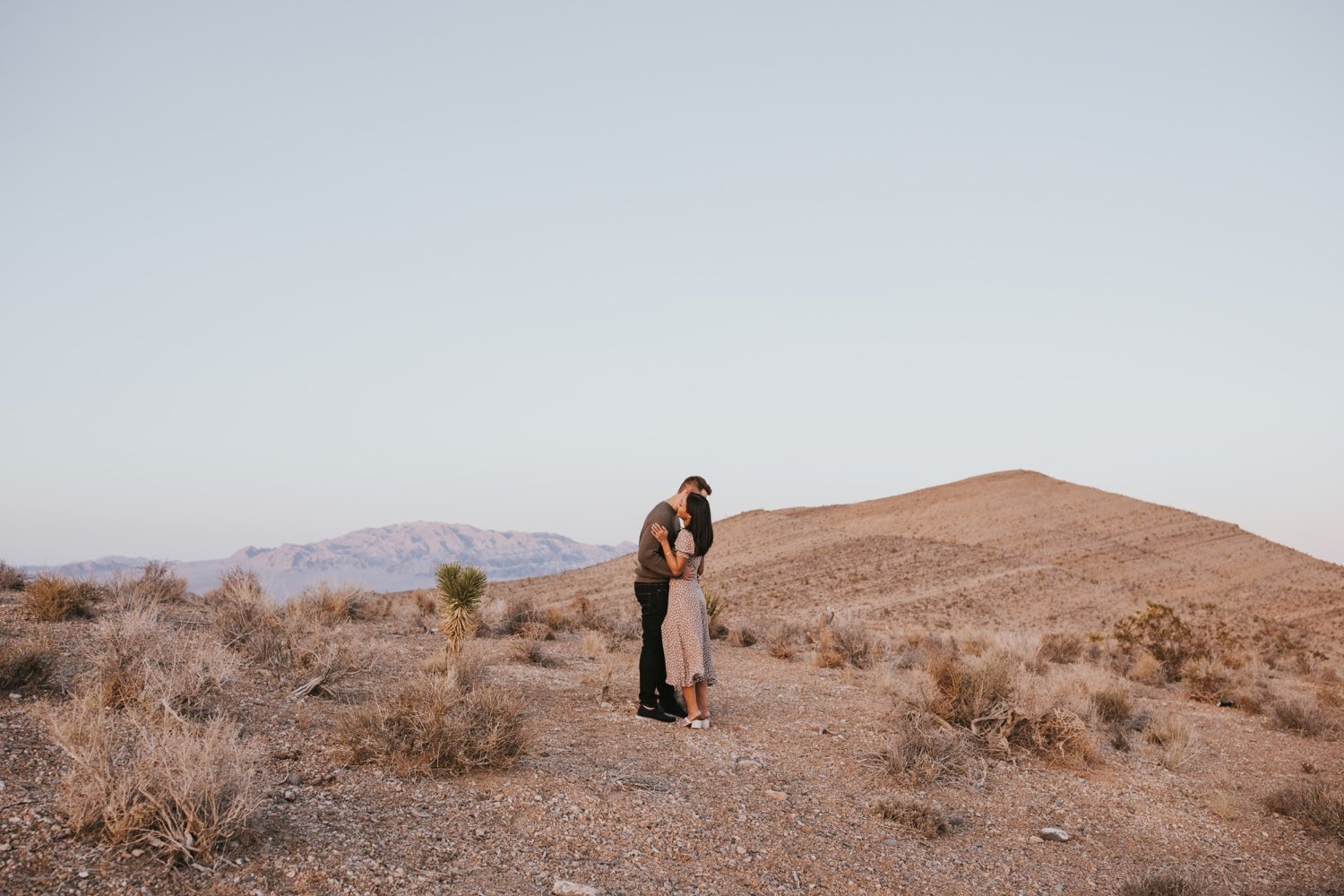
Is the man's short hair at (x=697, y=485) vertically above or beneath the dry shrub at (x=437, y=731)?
above

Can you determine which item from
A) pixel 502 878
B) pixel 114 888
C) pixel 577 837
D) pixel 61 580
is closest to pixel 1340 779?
pixel 577 837

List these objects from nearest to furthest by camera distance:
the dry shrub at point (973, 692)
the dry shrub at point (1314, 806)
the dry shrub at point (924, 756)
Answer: the dry shrub at point (1314, 806) → the dry shrub at point (924, 756) → the dry shrub at point (973, 692)

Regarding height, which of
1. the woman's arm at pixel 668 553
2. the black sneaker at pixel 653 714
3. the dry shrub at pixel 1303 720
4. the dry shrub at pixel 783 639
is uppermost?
the woman's arm at pixel 668 553

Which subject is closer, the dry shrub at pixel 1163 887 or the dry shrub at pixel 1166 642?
the dry shrub at pixel 1163 887

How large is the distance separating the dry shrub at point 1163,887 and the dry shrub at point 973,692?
311 cm

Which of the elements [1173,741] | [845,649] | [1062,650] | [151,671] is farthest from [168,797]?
[1062,650]

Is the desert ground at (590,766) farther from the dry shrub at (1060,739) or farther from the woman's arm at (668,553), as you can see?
the woman's arm at (668,553)

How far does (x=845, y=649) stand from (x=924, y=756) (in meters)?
6.65

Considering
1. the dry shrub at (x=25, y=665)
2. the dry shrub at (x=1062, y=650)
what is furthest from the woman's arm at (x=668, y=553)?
the dry shrub at (x=1062, y=650)

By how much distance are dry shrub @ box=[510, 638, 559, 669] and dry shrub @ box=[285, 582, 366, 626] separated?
305 centimetres

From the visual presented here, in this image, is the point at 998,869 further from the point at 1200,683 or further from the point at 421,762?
the point at 1200,683

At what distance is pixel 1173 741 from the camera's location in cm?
907

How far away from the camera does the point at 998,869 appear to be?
5.79m

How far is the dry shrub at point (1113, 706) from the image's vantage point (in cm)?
1012
